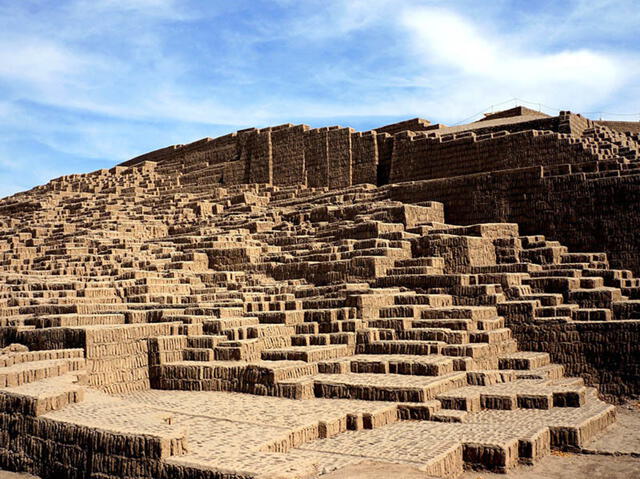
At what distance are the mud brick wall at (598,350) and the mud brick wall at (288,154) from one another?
1885 cm

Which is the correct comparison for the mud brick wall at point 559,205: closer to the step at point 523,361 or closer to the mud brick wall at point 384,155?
the step at point 523,361

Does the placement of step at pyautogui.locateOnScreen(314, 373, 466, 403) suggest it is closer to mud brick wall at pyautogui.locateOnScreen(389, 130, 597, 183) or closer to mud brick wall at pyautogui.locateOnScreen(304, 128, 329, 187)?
mud brick wall at pyautogui.locateOnScreen(389, 130, 597, 183)

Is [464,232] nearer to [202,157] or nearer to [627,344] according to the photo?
[627,344]

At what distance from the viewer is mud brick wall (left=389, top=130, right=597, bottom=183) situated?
22.9 metres

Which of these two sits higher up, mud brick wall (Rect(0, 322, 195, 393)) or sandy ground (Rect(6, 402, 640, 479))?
mud brick wall (Rect(0, 322, 195, 393))

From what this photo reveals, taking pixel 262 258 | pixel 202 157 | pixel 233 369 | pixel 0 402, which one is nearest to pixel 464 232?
pixel 262 258

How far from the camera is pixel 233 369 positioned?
531 inches

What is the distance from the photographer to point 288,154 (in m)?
33.7

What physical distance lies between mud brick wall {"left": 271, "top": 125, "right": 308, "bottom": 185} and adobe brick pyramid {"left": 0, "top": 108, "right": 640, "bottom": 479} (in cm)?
323

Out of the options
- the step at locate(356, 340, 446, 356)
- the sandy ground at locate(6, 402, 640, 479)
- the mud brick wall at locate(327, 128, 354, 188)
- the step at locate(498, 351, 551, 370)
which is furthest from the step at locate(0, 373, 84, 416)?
the mud brick wall at locate(327, 128, 354, 188)

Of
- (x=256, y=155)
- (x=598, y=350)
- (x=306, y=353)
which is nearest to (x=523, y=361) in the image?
(x=598, y=350)

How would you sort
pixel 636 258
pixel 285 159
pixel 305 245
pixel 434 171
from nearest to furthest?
pixel 636 258
pixel 305 245
pixel 434 171
pixel 285 159

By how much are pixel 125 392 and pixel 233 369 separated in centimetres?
221

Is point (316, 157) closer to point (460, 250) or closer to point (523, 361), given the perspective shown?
point (460, 250)
